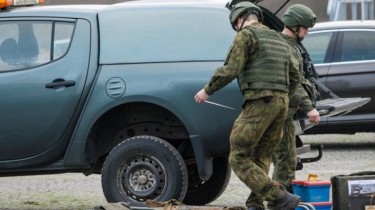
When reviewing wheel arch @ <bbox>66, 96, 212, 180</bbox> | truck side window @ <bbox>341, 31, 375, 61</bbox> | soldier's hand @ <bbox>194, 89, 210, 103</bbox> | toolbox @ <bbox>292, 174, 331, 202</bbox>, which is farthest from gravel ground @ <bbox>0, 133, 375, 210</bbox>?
soldier's hand @ <bbox>194, 89, 210, 103</bbox>

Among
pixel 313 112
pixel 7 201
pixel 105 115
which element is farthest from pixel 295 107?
pixel 7 201

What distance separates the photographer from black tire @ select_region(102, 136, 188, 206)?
8.70m

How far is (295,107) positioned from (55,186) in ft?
11.3

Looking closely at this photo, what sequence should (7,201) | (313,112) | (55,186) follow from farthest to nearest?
(55,186) < (7,201) < (313,112)

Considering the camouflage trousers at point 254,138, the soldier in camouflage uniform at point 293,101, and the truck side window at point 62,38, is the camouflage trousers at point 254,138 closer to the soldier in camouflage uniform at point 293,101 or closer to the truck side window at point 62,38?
the soldier in camouflage uniform at point 293,101

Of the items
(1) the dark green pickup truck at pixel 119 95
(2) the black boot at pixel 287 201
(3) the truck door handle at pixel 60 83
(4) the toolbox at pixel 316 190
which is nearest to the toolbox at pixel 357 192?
(4) the toolbox at pixel 316 190

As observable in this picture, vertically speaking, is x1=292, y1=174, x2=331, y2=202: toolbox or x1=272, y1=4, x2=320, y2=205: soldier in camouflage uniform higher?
x1=272, y1=4, x2=320, y2=205: soldier in camouflage uniform

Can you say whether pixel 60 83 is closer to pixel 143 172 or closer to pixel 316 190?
pixel 143 172

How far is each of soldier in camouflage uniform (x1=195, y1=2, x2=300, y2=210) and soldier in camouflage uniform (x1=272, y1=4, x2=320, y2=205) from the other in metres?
0.59

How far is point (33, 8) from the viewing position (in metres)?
9.18

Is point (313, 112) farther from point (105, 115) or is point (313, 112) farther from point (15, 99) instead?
point (15, 99)

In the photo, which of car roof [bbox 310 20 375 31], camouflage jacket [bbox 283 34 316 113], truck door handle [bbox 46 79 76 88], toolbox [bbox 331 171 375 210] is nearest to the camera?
toolbox [bbox 331 171 375 210]

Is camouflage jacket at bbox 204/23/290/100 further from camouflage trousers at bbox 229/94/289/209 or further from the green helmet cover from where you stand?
the green helmet cover

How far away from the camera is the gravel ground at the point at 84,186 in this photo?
1008cm
